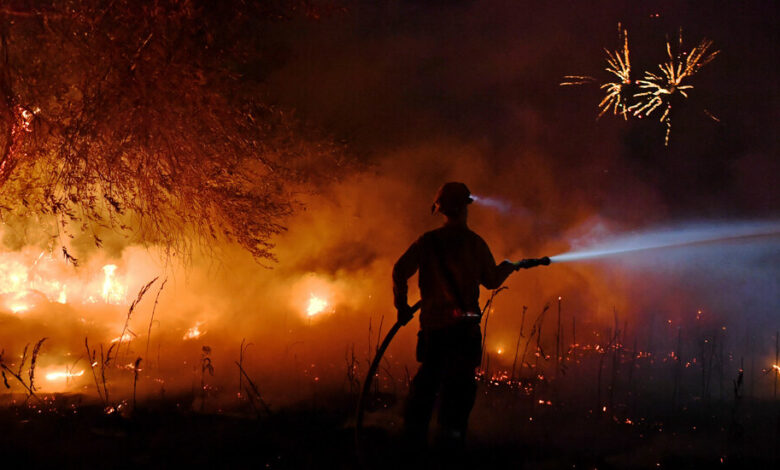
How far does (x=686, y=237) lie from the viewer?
12023 mm

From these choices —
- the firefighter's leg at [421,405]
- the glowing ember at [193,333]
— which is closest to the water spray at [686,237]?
the firefighter's leg at [421,405]

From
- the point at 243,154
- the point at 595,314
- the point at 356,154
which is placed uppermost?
the point at 356,154

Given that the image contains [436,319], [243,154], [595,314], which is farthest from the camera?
[595,314]

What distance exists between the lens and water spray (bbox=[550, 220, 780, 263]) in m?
10.9

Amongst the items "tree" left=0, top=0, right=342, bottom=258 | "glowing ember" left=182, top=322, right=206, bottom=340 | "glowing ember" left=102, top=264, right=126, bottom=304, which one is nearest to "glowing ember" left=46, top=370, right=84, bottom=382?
"tree" left=0, top=0, right=342, bottom=258

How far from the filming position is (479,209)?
460 inches

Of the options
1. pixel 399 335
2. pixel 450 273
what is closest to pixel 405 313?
pixel 450 273

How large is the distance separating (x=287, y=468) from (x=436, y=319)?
1772 mm

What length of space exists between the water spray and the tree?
6.74 meters

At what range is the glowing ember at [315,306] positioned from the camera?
10.4 meters

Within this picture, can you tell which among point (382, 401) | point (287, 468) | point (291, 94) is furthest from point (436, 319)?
point (291, 94)

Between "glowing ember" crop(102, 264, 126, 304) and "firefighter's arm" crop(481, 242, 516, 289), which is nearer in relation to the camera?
"firefighter's arm" crop(481, 242, 516, 289)

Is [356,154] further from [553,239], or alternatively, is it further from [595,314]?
[595,314]

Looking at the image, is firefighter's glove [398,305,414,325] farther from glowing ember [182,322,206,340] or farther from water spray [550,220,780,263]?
water spray [550,220,780,263]
